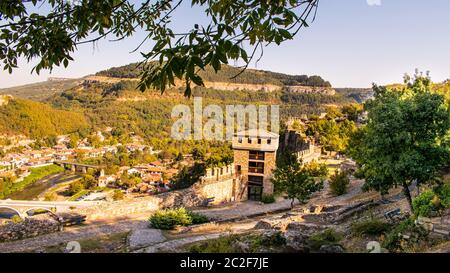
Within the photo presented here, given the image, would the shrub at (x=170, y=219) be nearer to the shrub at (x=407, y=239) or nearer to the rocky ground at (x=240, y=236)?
the rocky ground at (x=240, y=236)

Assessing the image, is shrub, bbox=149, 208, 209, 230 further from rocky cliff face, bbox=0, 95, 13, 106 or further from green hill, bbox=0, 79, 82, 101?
green hill, bbox=0, 79, 82, 101

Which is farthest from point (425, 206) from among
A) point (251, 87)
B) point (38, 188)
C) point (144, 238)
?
point (251, 87)

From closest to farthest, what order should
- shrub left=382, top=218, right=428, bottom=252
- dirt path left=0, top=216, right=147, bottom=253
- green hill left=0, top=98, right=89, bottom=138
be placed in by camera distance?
1. shrub left=382, top=218, right=428, bottom=252
2. dirt path left=0, top=216, right=147, bottom=253
3. green hill left=0, top=98, right=89, bottom=138

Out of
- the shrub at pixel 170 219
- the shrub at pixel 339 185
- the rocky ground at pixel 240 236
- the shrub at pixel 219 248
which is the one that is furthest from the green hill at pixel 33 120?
the shrub at pixel 219 248

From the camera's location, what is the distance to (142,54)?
1537 mm

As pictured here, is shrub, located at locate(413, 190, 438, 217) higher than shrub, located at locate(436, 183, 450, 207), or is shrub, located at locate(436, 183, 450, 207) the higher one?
shrub, located at locate(436, 183, 450, 207)

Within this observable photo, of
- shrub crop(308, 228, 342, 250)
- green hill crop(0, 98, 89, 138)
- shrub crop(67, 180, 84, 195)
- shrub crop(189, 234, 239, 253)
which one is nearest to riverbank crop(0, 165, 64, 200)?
shrub crop(67, 180, 84, 195)

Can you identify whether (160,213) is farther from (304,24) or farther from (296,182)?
(304,24)

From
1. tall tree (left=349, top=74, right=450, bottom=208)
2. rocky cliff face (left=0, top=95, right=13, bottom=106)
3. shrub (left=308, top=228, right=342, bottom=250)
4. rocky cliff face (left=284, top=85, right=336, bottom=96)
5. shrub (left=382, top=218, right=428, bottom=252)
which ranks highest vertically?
rocky cliff face (left=284, top=85, right=336, bottom=96)

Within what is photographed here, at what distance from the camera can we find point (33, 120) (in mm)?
64688

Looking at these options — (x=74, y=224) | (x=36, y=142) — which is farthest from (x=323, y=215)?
(x=36, y=142)

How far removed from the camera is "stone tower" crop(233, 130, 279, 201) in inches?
742

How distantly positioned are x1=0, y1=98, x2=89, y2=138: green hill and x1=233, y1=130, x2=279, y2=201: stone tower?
2147 inches
